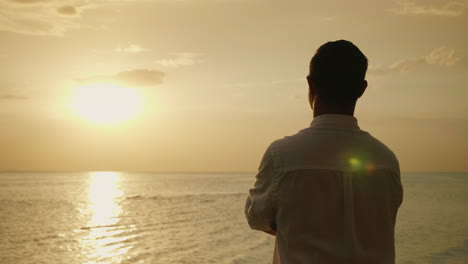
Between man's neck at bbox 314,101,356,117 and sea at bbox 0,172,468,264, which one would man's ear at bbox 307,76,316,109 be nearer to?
man's neck at bbox 314,101,356,117

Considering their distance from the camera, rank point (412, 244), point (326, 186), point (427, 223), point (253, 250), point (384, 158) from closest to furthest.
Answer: point (326, 186), point (384, 158), point (253, 250), point (412, 244), point (427, 223)

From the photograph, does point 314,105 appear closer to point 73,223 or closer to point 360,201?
point 360,201

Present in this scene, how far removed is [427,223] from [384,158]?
24.2 m

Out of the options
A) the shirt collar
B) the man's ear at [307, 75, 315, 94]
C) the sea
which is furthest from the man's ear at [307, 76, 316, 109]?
the sea

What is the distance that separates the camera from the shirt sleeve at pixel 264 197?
6.57ft

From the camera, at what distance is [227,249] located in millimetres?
16219

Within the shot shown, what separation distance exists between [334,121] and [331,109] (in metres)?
0.07

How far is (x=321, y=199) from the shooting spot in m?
2.00

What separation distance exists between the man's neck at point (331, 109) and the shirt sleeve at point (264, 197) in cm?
→ 32

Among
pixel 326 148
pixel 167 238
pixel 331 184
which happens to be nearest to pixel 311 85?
pixel 326 148

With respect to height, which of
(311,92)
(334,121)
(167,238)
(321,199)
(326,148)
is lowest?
(167,238)

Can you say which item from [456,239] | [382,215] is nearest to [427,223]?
[456,239]

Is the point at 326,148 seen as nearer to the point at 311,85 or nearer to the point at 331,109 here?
the point at 331,109

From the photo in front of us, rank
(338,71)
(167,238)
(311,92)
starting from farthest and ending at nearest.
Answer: (167,238), (311,92), (338,71)
